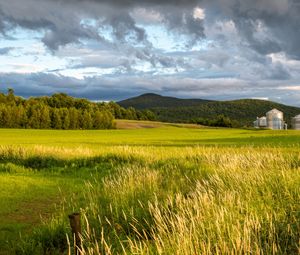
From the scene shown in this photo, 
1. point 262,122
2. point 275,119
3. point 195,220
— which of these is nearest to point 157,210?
point 195,220

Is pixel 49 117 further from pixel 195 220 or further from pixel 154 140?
pixel 195 220

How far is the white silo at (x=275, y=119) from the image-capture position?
134000mm

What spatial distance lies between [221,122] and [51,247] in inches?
5991

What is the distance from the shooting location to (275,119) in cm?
13450

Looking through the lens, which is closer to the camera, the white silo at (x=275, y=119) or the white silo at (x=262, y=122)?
the white silo at (x=275, y=119)

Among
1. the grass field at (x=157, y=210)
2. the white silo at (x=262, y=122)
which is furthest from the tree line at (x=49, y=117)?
the grass field at (x=157, y=210)

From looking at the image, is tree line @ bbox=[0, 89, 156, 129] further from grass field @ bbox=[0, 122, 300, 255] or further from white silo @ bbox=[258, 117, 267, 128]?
grass field @ bbox=[0, 122, 300, 255]

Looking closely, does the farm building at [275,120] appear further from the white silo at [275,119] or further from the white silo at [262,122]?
the white silo at [262,122]

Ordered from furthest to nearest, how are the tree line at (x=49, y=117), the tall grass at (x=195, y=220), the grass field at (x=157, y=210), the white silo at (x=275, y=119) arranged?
the white silo at (x=275, y=119)
the tree line at (x=49, y=117)
the grass field at (x=157, y=210)
the tall grass at (x=195, y=220)

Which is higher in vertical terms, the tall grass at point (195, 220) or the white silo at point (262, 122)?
the tall grass at point (195, 220)

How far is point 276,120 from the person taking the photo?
134750 millimetres

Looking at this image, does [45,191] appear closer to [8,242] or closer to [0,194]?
[0,194]

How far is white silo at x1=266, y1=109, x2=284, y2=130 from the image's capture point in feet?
440

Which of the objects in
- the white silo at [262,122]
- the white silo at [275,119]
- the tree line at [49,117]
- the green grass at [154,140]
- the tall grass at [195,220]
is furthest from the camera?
the white silo at [262,122]
